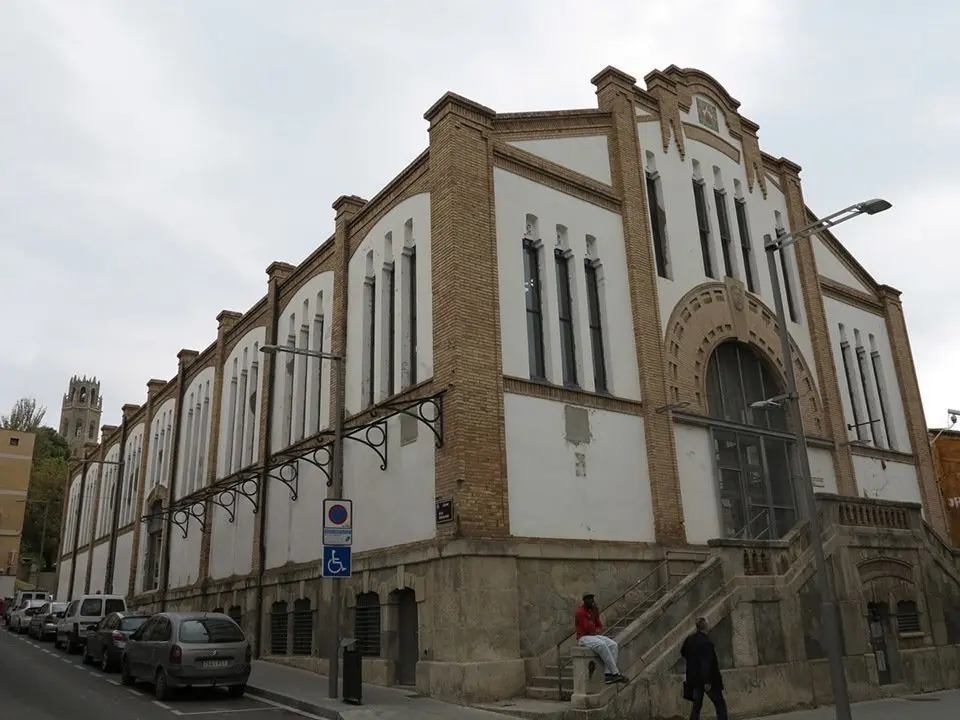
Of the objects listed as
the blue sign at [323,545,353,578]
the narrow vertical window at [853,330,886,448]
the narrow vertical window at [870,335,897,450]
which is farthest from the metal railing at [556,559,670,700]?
the narrow vertical window at [870,335,897,450]

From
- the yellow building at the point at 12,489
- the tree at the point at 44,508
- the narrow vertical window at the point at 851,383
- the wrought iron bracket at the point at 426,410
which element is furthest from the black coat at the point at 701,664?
the tree at the point at 44,508

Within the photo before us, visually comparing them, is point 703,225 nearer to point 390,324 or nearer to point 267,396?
point 390,324

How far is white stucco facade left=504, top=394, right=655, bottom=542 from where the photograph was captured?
51.4 feet

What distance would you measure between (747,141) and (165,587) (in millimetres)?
27223

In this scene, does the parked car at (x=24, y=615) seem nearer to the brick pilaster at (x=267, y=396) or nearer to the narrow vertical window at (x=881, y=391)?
the brick pilaster at (x=267, y=396)

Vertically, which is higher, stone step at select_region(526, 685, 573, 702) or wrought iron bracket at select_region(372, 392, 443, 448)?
wrought iron bracket at select_region(372, 392, 443, 448)

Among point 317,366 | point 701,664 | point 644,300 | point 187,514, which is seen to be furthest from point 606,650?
point 187,514

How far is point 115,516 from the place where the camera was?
135 ft

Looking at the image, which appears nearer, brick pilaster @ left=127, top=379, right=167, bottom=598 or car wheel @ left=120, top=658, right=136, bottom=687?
car wheel @ left=120, top=658, right=136, bottom=687

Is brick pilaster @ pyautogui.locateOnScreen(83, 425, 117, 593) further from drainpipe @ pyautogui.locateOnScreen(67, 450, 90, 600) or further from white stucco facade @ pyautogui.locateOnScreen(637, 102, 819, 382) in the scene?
white stucco facade @ pyautogui.locateOnScreen(637, 102, 819, 382)

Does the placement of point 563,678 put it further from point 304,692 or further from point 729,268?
point 729,268

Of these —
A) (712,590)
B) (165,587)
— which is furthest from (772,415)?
(165,587)

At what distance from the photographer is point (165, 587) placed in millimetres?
31500

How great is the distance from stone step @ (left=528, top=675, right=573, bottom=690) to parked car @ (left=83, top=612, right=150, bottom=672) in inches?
391
